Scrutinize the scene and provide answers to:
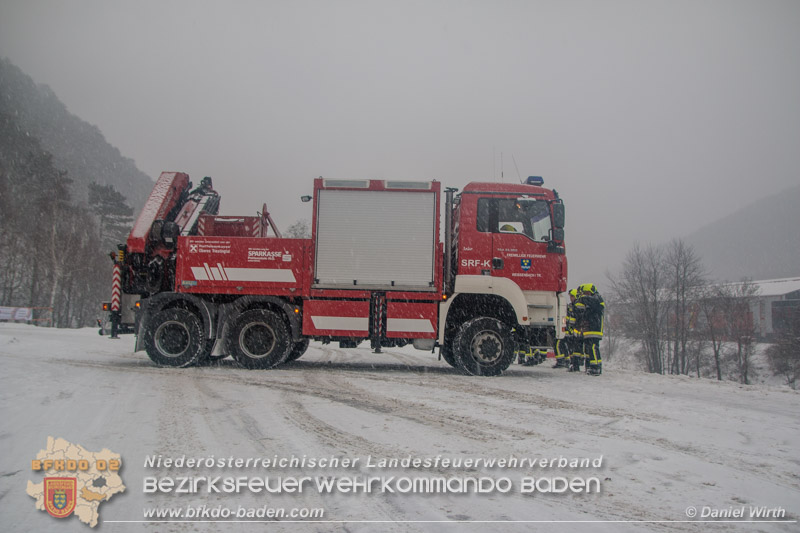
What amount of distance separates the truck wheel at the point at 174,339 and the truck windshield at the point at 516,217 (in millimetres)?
5395

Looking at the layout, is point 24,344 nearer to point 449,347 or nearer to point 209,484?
point 449,347

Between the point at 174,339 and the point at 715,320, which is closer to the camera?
the point at 174,339

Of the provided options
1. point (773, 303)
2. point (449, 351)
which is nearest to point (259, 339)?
point (449, 351)

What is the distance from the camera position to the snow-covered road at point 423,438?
2.80 m

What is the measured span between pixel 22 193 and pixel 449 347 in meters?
43.8

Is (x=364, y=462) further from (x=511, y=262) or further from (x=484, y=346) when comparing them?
(x=511, y=262)

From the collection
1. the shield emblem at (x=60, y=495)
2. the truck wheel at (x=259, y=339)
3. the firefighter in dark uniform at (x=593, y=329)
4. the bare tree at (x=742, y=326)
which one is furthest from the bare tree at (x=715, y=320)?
the shield emblem at (x=60, y=495)

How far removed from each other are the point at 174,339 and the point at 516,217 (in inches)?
257

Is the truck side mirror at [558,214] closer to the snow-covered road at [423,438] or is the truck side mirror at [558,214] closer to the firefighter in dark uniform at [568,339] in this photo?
the firefighter in dark uniform at [568,339]

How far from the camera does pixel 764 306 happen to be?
172 ft

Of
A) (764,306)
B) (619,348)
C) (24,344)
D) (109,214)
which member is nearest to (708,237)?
(764,306)

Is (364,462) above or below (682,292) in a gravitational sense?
below

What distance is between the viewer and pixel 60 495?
2.85 m

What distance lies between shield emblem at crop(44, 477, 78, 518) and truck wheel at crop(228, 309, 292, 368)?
19.6ft
